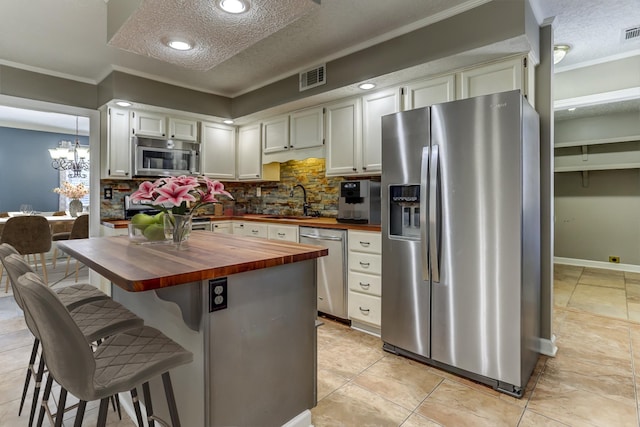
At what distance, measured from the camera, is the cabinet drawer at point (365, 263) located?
2.94 meters

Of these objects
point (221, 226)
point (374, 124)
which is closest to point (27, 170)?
point (221, 226)

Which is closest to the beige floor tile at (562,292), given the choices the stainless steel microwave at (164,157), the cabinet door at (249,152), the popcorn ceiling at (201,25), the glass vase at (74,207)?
the cabinet door at (249,152)

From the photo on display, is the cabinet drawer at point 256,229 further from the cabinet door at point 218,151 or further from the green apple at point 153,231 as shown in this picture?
the green apple at point 153,231

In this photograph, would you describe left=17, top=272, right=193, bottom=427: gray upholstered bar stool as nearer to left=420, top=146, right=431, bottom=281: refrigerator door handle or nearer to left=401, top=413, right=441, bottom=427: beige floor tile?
left=401, top=413, right=441, bottom=427: beige floor tile

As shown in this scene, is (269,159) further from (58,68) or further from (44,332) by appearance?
(44,332)

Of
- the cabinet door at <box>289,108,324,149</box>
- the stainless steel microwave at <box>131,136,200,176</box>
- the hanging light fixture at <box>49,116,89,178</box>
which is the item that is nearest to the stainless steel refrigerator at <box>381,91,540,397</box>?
the cabinet door at <box>289,108,324,149</box>

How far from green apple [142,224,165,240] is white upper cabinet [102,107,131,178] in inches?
96.0

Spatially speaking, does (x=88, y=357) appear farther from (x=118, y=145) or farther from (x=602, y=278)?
(x=602, y=278)

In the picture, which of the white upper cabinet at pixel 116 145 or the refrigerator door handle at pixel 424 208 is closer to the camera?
the refrigerator door handle at pixel 424 208

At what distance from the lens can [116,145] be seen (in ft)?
12.7

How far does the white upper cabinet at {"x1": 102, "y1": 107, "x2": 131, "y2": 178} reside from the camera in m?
3.83

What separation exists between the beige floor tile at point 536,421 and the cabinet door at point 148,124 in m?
4.32

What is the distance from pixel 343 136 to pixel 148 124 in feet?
7.73

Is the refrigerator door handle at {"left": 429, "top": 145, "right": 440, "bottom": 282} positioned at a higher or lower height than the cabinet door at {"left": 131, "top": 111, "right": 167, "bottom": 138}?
lower
